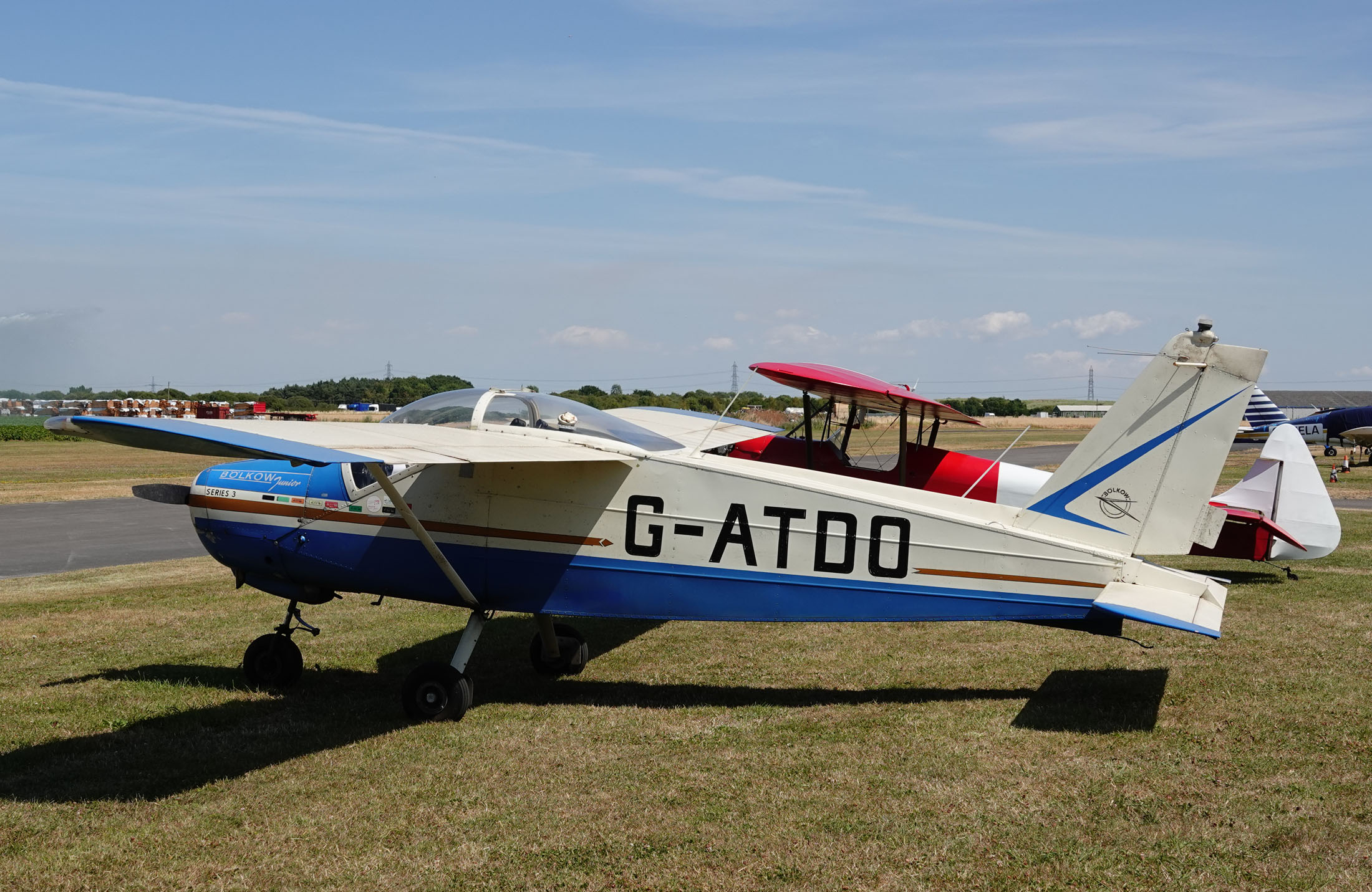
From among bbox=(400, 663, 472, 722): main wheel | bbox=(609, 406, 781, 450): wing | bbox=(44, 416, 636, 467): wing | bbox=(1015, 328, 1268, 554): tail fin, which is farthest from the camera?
bbox=(609, 406, 781, 450): wing

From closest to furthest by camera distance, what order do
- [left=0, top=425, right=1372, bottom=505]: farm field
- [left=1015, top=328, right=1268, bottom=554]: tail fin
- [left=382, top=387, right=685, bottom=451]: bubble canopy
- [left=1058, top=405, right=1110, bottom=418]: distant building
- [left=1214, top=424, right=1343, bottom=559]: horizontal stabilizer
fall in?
[left=1015, top=328, right=1268, bottom=554]: tail fin < [left=382, top=387, right=685, bottom=451]: bubble canopy < [left=1214, top=424, right=1343, bottom=559]: horizontal stabilizer < [left=0, top=425, right=1372, bottom=505]: farm field < [left=1058, top=405, right=1110, bottom=418]: distant building

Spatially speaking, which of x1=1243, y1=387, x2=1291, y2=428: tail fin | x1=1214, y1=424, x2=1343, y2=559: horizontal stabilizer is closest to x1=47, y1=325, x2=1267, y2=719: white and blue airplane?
x1=1214, y1=424, x2=1343, y2=559: horizontal stabilizer

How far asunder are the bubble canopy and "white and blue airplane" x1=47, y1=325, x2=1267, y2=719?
17 millimetres

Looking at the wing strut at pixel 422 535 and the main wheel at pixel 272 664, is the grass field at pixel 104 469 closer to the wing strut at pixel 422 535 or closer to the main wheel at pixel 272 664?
the main wheel at pixel 272 664

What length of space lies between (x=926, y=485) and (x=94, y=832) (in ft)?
26.7

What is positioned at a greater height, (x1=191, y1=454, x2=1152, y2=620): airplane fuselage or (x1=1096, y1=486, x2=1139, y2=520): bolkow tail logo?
(x1=1096, y1=486, x2=1139, y2=520): bolkow tail logo

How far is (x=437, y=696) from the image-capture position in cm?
706

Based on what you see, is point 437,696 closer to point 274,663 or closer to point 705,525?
point 274,663

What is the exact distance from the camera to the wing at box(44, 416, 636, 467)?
5.25m

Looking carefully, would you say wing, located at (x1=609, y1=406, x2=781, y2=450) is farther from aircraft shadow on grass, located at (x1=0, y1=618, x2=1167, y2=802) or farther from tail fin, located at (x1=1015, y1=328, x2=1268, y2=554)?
tail fin, located at (x1=1015, y1=328, x2=1268, y2=554)

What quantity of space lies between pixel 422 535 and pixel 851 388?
4790 millimetres

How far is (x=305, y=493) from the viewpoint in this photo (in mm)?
7562

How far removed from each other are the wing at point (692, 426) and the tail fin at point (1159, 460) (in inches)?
163

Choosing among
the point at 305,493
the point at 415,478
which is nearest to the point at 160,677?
the point at 305,493
